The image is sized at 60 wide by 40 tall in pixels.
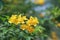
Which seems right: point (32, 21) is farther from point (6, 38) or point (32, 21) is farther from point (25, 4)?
point (25, 4)

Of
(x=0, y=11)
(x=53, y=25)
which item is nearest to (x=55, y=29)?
(x=53, y=25)

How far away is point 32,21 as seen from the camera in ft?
6.91

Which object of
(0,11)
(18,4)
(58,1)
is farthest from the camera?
(58,1)

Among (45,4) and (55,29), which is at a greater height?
(45,4)

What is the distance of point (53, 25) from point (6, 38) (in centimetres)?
72

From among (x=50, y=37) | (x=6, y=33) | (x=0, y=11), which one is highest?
(x=0, y=11)

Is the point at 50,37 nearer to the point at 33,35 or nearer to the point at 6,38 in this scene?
the point at 33,35

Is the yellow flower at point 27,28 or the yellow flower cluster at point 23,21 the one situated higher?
the yellow flower cluster at point 23,21

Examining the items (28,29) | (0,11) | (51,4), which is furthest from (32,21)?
(51,4)

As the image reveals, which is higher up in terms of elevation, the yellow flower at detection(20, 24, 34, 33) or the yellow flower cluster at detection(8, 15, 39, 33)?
the yellow flower cluster at detection(8, 15, 39, 33)

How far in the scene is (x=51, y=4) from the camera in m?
3.10

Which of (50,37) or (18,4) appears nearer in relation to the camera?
(50,37)

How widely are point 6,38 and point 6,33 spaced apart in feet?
0.21

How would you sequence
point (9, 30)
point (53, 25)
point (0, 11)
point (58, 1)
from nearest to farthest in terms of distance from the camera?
1. point (9, 30)
2. point (0, 11)
3. point (53, 25)
4. point (58, 1)
